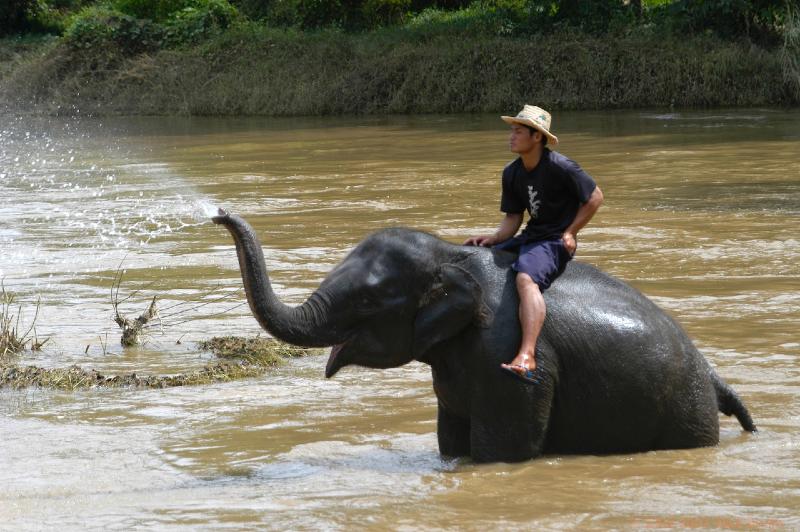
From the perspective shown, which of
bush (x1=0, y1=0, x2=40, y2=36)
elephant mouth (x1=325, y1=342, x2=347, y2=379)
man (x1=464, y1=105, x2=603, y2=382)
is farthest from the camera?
bush (x1=0, y1=0, x2=40, y2=36)

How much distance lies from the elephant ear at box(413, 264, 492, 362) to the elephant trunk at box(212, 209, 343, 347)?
1.13 feet

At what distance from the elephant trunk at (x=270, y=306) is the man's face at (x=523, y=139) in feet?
3.67

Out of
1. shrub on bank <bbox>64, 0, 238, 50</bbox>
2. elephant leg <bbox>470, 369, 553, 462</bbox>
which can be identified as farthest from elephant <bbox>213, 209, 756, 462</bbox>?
shrub on bank <bbox>64, 0, 238, 50</bbox>

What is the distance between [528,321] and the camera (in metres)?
5.54

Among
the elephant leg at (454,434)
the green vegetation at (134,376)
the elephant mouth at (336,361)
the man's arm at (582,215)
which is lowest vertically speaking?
the green vegetation at (134,376)

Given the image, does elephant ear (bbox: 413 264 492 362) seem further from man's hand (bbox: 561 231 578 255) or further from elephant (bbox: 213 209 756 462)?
man's hand (bbox: 561 231 578 255)

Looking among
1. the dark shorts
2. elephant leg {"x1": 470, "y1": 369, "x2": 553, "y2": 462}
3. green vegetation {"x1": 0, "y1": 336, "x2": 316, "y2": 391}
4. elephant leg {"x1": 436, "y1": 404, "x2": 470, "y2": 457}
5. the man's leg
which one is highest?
the dark shorts

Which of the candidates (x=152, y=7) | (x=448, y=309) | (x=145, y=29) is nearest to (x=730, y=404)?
(x=448, y=309)

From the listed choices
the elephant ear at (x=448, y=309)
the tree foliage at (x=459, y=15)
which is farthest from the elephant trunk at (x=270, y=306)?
the tree foliage at (x=459, y=15)

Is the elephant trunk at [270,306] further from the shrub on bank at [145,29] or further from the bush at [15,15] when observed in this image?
the bush at [15,15]

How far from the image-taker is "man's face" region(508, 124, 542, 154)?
596 centimetres

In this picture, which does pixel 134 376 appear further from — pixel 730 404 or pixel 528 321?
pixel 730 404

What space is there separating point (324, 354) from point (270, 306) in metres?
3.31

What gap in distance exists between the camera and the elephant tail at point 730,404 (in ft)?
20.4
